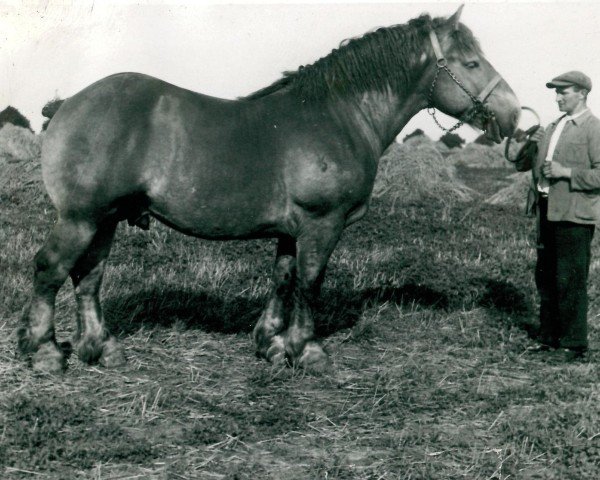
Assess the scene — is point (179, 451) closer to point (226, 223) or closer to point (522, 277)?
point (226, 223)

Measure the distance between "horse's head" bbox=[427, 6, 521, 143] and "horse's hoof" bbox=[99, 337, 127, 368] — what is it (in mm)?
3093

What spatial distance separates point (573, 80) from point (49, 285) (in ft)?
14.0

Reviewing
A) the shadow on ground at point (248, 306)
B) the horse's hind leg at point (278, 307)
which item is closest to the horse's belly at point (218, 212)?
the horse's hind leg at point (278, 307)

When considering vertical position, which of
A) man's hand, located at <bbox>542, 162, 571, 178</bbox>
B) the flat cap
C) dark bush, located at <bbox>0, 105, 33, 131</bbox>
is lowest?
man's hand, located at <bbox>542, 162, 571, 178</bbox>

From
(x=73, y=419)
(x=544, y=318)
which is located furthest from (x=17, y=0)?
(x=544, y=318)

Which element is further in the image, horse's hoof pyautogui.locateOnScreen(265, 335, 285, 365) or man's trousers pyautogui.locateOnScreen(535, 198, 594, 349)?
man's trousers pyautogui.locateOnScreen(535, 198, 594, 349)

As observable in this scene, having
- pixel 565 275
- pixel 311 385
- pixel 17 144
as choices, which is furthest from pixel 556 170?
pixel 17 144

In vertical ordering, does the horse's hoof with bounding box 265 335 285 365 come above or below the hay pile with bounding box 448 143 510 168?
below

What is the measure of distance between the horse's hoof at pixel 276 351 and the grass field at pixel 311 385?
0.50 ft

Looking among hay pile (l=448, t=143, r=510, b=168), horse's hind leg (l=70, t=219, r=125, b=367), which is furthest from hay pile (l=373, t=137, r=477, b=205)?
hay pile (l=448, t=143, r=510, b=168)

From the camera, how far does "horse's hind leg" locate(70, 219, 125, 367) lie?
196 inches

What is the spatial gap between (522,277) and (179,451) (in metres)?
5.55

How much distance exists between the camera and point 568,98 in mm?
5402

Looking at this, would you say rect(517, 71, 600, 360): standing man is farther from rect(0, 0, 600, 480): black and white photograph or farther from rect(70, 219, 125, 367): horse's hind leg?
rect(70, 219, 125, 367): horse's hind leg
